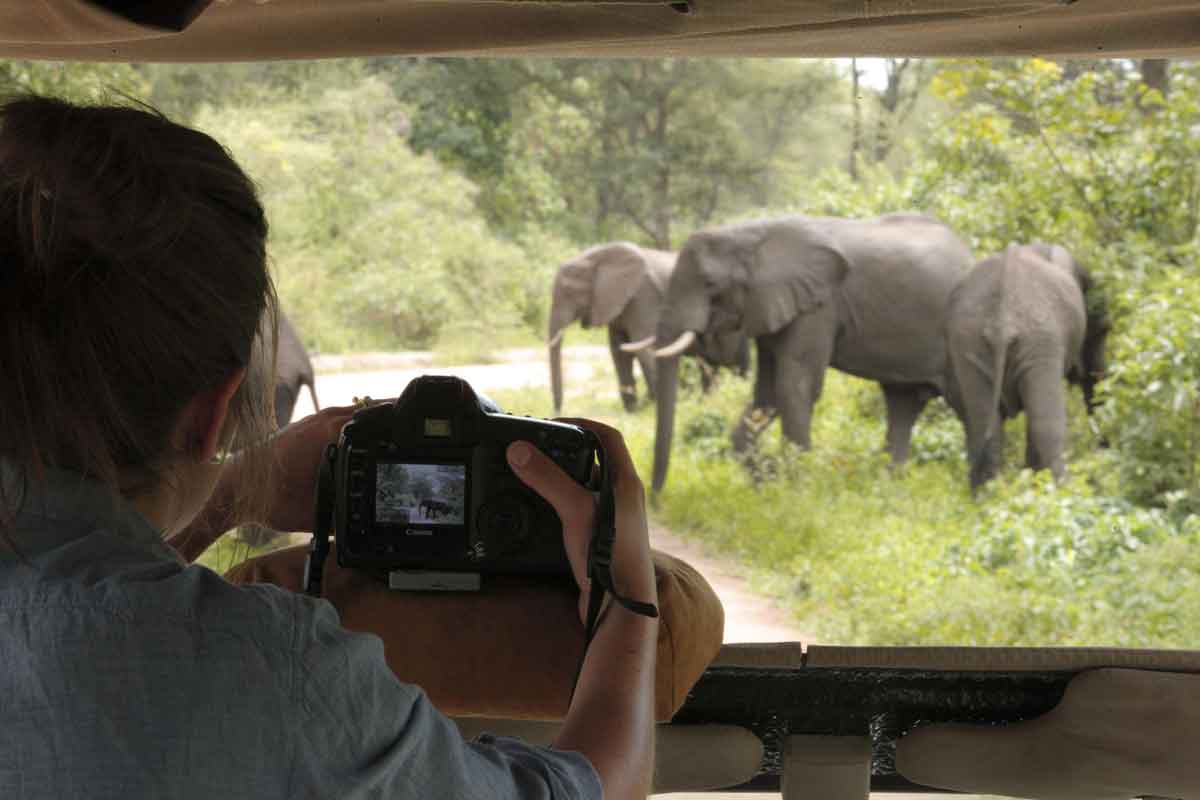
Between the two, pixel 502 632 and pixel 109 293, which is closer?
pixel 109 293

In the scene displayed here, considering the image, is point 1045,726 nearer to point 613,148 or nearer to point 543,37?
point 543,37

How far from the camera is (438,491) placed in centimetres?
Answer: 78

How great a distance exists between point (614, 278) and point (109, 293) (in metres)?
6.96

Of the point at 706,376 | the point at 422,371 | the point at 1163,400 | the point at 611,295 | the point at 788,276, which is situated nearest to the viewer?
the point at 1163,400

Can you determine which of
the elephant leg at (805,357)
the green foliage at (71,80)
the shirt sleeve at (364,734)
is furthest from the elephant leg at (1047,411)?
the shirt sleeve at (364,734)

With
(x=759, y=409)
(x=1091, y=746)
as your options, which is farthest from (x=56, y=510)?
(x=759, y=409)

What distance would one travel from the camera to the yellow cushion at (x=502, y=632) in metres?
0.83

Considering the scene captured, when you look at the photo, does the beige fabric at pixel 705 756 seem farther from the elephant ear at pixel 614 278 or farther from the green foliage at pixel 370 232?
the green foliage at pixel 370 232

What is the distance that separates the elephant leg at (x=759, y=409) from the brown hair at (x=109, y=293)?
5.42 metres

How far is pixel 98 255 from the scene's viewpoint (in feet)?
1.68

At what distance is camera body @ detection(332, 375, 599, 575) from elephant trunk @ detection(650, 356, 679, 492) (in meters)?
4.97

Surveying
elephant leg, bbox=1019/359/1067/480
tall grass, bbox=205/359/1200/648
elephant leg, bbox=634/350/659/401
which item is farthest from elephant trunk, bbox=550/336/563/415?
elephant leg, bbox=1019/359/1067/480

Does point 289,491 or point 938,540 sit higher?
point 289,491

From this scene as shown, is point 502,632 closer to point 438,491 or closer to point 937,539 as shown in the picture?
point 438,491
